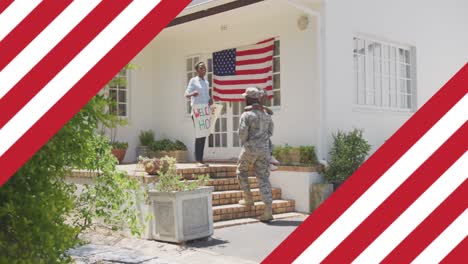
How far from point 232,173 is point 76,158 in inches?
240

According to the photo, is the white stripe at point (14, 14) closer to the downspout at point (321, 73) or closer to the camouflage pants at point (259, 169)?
the camouflage pants at point (259, 169)

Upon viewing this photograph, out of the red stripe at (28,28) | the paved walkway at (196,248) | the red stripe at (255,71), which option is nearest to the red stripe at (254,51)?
the red stripe at (255,71)

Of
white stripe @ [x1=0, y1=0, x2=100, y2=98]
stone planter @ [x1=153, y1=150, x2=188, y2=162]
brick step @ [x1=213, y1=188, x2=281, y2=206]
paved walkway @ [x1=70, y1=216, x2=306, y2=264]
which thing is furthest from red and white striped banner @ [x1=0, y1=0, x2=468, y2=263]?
stone planter @ [x1=153, y1=150, x2=188, y2=162]

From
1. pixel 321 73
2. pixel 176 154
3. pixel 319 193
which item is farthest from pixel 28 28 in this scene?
pixel 176 154

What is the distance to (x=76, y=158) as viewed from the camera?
344 centimetres

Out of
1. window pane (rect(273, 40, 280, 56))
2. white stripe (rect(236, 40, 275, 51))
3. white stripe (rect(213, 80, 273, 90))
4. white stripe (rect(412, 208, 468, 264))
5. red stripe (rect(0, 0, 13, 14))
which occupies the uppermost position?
white stripe (rect(236, 40, 275, 51))

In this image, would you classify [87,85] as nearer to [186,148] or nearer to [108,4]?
[108,4]

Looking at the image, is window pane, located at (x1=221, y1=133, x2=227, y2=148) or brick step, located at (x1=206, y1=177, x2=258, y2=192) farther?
window pane, located at (x1=221, y1=133, x2=227, y2=148)

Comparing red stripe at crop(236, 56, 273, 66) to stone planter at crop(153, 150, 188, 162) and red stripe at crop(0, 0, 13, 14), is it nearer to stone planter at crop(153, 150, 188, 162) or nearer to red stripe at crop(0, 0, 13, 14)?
stone planter at crop(153, 150, 188, 162)

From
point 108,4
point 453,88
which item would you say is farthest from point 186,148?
point 108,4

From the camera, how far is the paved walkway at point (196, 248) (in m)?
5.77

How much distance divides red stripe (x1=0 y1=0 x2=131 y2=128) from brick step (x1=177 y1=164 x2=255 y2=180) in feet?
18.6

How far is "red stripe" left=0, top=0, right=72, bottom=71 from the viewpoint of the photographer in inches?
102

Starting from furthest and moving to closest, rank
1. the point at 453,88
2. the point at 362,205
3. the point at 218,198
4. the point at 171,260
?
1. the point at 218,198
2. the point at 171,260
3. the point at 453,88
4. the point at 362,205
